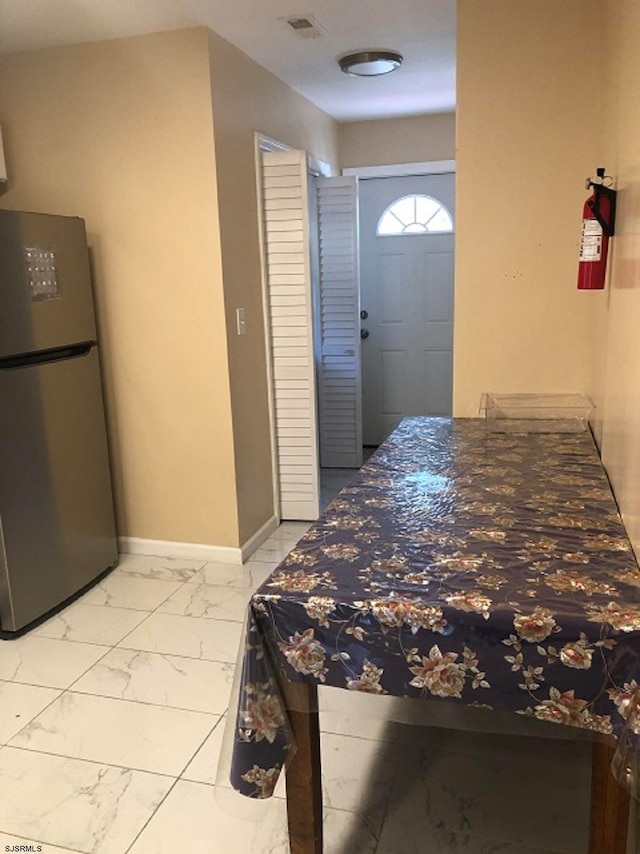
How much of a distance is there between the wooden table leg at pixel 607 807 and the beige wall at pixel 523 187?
1.76 meters

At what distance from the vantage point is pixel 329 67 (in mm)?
3516

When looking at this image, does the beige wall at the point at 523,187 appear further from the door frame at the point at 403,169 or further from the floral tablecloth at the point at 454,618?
the door frame at the point at 403,169

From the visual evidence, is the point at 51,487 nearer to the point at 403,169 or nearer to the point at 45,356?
the point at 45,356

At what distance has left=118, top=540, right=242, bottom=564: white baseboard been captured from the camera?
3373 mm

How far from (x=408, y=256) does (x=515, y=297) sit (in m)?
2.52

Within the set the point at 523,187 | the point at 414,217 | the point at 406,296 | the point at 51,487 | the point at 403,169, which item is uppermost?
the point at 403,169

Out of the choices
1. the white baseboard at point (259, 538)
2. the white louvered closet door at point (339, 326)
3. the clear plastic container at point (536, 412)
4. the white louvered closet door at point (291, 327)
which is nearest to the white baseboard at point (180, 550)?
the white baseboard at point (259, 538)

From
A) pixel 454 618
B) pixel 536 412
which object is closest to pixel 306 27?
pixel 536 412

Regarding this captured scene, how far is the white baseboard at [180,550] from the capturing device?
3.37 m

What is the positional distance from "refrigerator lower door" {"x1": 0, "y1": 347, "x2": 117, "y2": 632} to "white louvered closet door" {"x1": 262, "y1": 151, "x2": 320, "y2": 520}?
963 millimetres

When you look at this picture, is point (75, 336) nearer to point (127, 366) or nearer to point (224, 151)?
point (127, 366)

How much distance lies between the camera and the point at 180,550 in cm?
346

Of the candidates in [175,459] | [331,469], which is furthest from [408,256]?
[175,459]

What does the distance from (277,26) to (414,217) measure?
7.91 feet
